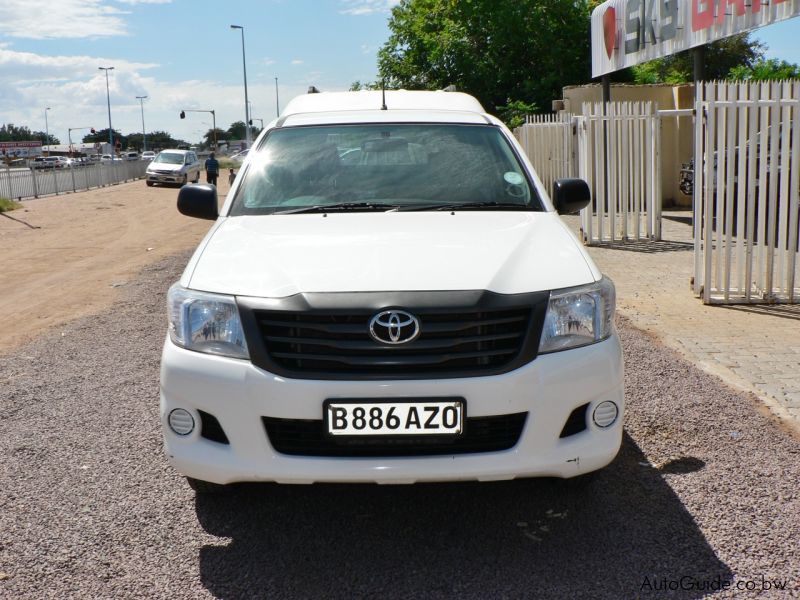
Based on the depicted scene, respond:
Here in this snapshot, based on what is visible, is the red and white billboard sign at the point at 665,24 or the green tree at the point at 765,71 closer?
the red and white billboard sign at the point at 665,24

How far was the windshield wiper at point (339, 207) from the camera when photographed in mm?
4188

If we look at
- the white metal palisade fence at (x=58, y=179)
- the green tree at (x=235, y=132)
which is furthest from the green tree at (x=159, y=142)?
the white metal palisade fence at (x=58, y=179)

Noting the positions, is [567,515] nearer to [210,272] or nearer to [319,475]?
[319,475]

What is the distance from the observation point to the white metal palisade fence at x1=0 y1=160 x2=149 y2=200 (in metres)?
29.5

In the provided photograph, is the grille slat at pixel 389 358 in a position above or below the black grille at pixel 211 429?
above

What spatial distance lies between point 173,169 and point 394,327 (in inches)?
1436

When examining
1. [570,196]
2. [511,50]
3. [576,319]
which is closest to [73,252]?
[570,196]

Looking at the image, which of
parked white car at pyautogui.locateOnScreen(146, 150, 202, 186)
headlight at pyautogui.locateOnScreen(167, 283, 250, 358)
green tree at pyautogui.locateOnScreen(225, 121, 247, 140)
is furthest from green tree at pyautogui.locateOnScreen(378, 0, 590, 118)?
green tree at pyautogui.locateOnScreen(225, 121, 247, 140)

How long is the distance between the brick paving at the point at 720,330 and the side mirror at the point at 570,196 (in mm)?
1697

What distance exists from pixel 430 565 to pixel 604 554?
2.17 feet

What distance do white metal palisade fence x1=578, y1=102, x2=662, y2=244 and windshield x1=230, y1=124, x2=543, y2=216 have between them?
28.1 feet

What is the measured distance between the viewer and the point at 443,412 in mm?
3098

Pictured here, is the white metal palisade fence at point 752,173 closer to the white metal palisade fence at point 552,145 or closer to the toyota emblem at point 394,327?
the toyota emblem at point 394,327

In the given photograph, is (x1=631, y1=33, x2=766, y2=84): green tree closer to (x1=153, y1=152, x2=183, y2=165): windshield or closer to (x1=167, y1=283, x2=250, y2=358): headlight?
(x1=153, y1=152, x2=183, y2=165): windshield
